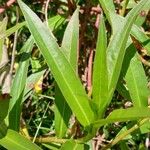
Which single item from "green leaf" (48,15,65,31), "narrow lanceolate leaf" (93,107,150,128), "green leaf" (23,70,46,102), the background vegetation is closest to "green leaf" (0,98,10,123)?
the background vegetation

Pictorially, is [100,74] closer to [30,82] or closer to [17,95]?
[17,95]

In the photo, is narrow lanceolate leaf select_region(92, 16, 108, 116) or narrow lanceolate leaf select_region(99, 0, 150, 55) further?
narrow lanceolate leaf select_region(99, 0, 150, 55)

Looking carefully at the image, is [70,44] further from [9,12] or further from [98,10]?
[9,12]

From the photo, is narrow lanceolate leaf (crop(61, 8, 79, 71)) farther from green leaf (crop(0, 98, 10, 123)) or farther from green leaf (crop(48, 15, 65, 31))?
green leaf (crop(48, 15, 65, 31))

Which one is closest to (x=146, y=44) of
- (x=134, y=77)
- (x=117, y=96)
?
(x=134, y=77)

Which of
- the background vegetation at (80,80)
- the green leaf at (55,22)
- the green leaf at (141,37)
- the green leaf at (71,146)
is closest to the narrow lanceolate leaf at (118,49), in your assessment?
the background vegetation at (80,80)

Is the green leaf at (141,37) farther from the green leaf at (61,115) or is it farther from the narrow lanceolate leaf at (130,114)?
the narrow lanceolate leaf at (130,114)
